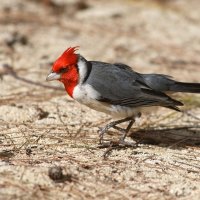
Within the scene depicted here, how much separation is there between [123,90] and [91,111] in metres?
0.86

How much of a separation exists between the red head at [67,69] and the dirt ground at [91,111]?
1.41 feet

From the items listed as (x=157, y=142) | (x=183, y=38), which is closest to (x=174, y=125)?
(x=157, y=142)

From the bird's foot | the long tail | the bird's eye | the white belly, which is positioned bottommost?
the bird's foot

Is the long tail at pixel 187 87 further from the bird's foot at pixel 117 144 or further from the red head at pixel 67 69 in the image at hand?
the red head at pixel 67 69

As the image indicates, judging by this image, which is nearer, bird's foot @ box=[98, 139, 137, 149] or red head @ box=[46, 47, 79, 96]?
bird's foot @ box=[98, 139, 137, 149]

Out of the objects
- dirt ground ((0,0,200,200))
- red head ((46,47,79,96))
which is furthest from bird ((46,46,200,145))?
dirt ground ((0,0,200,200))

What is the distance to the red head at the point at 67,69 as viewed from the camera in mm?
4254

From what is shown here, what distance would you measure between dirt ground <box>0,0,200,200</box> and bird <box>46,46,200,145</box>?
1.02 ft

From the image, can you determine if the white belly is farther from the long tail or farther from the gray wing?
the long tail

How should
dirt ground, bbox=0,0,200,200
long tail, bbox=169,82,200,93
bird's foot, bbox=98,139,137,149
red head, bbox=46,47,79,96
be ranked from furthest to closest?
long tail, bbox=169,82,200,93, red head, bbox=46,47,79,96, bird's foot, bbox=98,139,137,149, dirt ground, bbox=0,0,200,200

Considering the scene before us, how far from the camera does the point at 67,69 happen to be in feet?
14.0

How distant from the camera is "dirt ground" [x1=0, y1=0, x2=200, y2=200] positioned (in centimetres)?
340

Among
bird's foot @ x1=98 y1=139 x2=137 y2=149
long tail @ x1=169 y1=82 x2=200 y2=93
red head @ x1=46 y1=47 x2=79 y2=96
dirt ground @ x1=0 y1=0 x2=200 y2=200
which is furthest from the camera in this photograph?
long tail @ x1=169 y1=82 x2=200 y2=93

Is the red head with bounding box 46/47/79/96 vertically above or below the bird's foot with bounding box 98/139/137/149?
above
